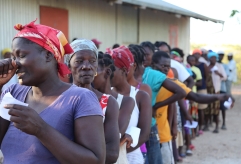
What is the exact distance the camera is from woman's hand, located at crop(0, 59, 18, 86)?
5.93 ft

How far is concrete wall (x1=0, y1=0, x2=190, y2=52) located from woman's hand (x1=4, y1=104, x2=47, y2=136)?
16.5 ft

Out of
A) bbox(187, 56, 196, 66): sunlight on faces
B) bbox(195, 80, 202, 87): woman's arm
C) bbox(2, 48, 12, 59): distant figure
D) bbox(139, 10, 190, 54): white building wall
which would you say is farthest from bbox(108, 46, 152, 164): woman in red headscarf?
bbox(139, 10, 190, 54): white building wall

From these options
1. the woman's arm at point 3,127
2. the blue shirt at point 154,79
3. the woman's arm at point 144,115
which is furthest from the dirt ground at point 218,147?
the woman's arm at point 3,127

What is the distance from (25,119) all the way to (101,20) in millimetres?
7577

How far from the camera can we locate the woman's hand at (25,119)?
1585 mm

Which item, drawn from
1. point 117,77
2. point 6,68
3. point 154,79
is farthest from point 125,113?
point 154,79

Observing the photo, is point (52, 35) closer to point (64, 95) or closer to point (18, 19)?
point (64, 95)

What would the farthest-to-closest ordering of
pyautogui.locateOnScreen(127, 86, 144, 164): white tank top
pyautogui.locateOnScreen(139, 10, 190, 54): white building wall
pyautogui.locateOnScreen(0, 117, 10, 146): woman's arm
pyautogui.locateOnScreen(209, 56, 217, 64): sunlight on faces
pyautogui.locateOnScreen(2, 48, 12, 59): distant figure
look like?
pyautogui.locateOnScreen(139, 10, 190, 54): white building wall
pyautogui.locateOnScreen(209, 56, 217, 64): sunlight on faces
pyautogui.locateOnScreen(2, 48, 12, 59): distant figure
pyautogui.locateOnScreen(127, 86, 144, 164): white tank top
pyautogui.locateOnScreen(0, 117, 10, 146): woman's arm

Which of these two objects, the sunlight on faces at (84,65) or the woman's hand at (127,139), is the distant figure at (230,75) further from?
the sunlight on faces at (84,65)

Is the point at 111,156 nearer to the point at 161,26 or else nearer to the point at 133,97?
the point at 133,97

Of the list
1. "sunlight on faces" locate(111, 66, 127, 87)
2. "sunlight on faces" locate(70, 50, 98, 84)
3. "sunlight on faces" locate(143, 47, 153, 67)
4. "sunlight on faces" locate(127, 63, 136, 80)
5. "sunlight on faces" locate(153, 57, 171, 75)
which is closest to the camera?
"sunlight on faces" locate(70, 50, 98, 84)

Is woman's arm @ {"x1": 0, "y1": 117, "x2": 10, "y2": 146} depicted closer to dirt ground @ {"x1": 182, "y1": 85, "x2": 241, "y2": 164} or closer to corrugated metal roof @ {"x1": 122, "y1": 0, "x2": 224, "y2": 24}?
dirt ground @ {"x1": 182, "y1": 85, "x2": 241, "y2": 164}

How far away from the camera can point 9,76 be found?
1859 millimetres

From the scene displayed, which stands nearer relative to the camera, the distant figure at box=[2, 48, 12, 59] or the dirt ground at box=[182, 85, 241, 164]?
the distant figure at box=[2, 48, 12, 59]
